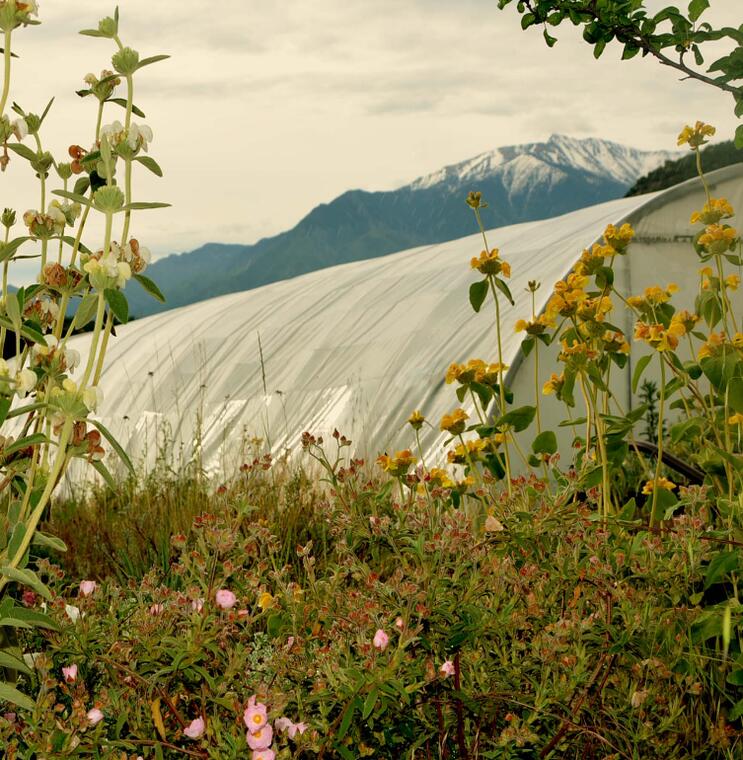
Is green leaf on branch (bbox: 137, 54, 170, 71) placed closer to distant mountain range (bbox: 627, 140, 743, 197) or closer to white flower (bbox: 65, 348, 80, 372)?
white flower (bbox: 65, 348, 80, 372)

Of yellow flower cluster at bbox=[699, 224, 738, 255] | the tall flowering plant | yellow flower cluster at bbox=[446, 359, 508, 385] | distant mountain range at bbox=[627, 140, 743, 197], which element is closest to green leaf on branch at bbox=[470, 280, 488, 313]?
yellow flower cluster at bbox=[446, 359, 508, 385]

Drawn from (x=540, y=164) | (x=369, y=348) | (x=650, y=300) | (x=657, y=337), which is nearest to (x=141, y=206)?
(x=657, y=337)

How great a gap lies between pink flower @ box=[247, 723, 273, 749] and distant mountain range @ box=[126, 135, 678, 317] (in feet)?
505

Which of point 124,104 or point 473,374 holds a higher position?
point 124,104

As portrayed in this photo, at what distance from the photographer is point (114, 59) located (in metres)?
1.49

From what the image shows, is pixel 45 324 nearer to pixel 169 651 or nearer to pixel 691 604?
pixel 169 651

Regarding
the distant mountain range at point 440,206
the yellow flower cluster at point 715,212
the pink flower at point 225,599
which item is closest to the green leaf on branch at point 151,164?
the pink flower at point 225,599

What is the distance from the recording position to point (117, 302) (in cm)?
143

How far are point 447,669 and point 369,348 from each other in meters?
3.85

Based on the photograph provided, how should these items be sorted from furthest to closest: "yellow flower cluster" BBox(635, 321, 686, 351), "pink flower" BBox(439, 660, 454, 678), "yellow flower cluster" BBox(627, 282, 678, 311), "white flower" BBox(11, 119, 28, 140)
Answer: "yellow flower cluster" BBox(627, 282, 678, 311) < "yellow flower cluster" BBox(635, 321, 686, 351) < "white flower" BBox(11, 119, 28, 140) < "pink flower" BBox(439, 660, 454, 678)

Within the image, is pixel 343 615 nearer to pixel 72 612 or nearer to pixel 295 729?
pixel 295 729

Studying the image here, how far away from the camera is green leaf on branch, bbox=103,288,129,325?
1415mm

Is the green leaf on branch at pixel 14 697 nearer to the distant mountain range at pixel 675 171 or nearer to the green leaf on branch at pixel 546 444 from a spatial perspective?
the green leaf on branch at pixel 546 444

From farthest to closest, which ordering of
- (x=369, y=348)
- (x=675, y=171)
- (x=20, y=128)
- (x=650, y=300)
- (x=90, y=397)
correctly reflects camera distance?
(x=675, y=171), (x=369, y=348), (x=650, y=300), (x=20, y=128), (x=90, y=397)
